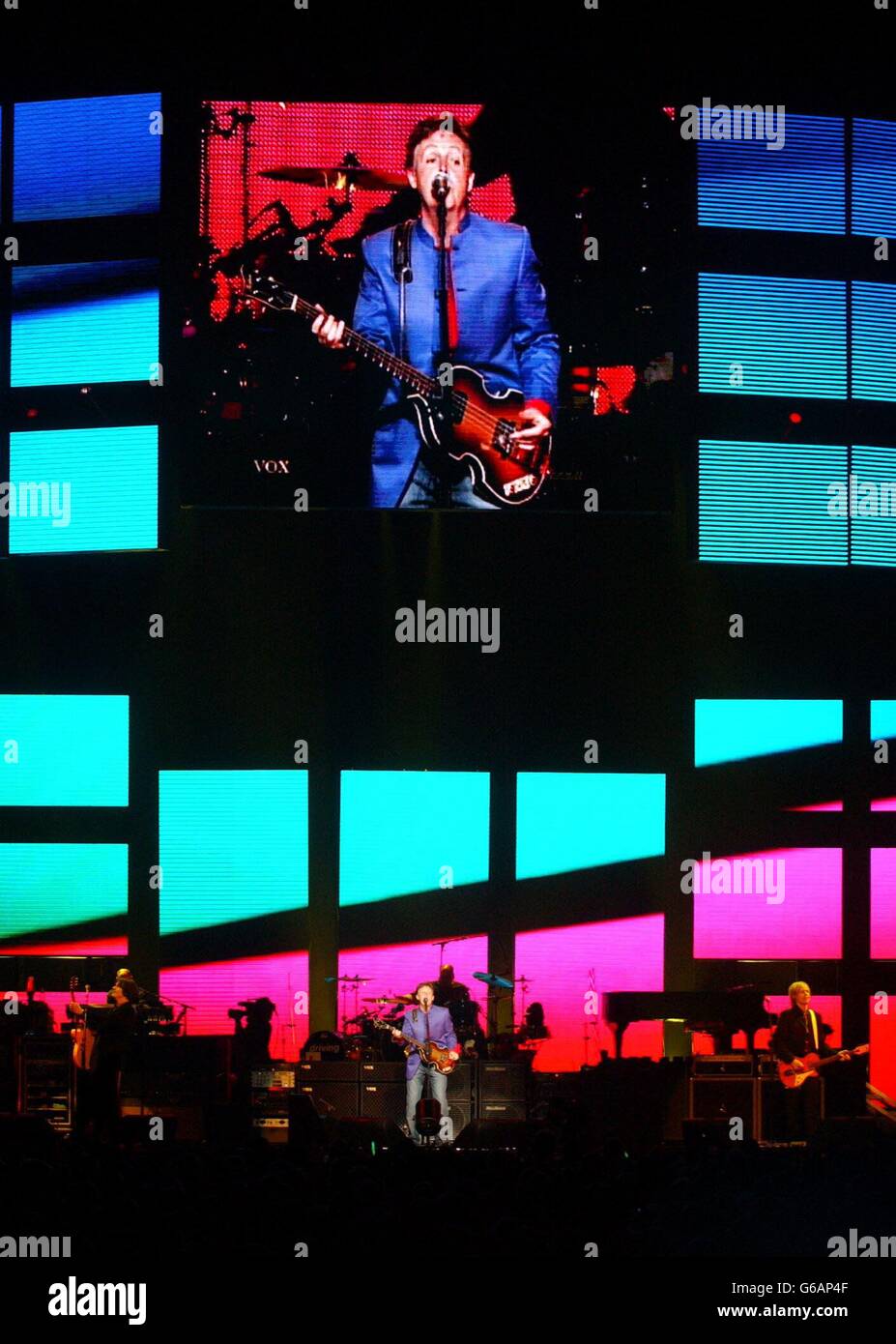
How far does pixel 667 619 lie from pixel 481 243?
3552 mm

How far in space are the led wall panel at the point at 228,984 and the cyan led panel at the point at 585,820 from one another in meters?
2.13

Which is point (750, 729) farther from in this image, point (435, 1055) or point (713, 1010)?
point (435, 1055)

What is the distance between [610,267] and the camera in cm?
1395

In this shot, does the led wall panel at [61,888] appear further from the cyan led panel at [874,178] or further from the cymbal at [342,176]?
the cyan led panel at [874,178]

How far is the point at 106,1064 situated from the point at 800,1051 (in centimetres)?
490

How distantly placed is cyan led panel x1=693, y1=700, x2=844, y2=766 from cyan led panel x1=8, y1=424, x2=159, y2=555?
498 cm

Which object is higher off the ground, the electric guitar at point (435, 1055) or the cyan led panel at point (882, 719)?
the cyan led panel at point (882, 719)

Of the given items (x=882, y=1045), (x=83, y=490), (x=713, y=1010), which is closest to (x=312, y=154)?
(x=83, y=490)

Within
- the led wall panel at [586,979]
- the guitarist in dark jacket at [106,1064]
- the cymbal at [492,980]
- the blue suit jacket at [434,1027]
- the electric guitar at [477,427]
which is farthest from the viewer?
the led wall panel at [586,979]

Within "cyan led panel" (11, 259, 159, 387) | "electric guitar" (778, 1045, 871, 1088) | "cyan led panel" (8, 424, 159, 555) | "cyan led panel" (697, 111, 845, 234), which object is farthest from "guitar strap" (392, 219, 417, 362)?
"electric guitar" (778, 1045, 871, 1088)

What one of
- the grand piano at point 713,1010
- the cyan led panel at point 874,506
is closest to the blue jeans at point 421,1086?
the grand piano at point 713,1010

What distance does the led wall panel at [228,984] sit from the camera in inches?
557

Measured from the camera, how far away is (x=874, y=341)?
14.4 metres

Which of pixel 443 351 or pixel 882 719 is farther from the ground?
pixel 443 351
